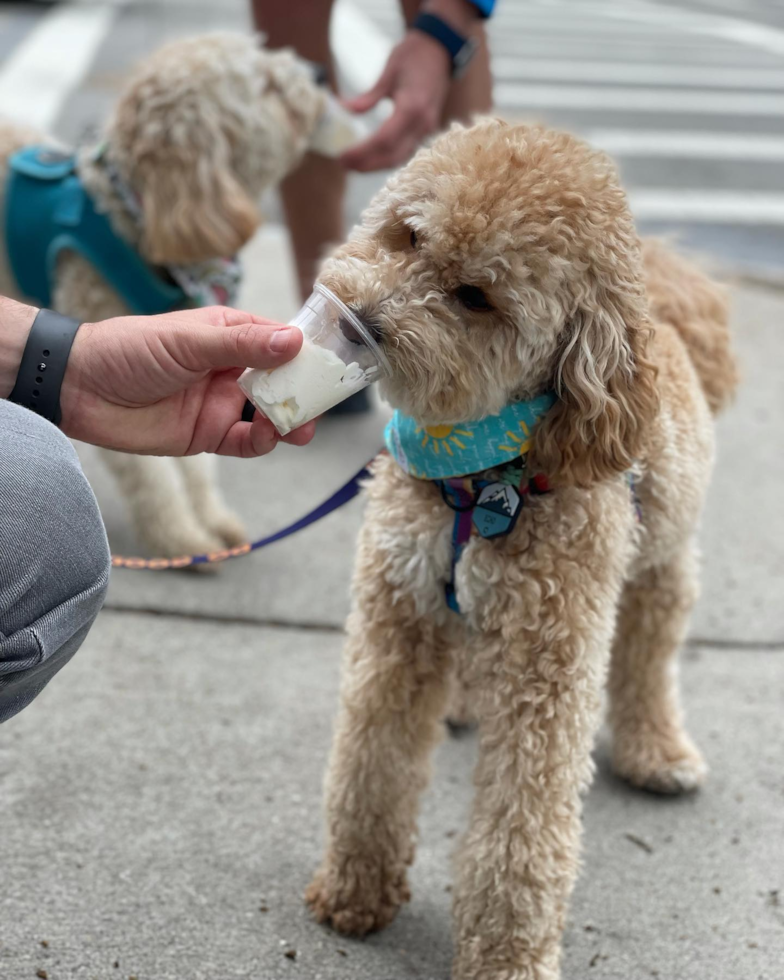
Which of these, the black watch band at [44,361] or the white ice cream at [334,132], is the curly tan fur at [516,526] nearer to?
the black watch band at [44,361]

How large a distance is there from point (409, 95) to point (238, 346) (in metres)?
1.92

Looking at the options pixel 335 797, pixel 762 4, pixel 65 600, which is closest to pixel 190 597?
pixel 335 797

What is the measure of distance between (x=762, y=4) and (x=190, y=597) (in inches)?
788

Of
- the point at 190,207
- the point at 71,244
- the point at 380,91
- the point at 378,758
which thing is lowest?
the point at 378,758

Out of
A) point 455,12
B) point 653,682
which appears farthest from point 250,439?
point 455,12

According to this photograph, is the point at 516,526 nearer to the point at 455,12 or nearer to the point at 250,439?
the point at 250,439

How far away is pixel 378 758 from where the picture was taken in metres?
2.16

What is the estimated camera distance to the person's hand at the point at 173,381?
1.88 m

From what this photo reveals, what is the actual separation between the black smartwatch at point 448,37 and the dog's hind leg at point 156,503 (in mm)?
1595

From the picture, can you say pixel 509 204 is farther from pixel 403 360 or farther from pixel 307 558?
pixel 307 558

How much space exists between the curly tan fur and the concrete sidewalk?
0.19m

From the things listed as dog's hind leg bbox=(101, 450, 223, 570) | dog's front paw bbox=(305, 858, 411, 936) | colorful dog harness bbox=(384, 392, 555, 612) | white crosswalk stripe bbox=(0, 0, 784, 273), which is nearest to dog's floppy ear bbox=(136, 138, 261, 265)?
dog's hind leg bbox=(101, 450, 223, 570)

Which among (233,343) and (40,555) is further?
(233,343)

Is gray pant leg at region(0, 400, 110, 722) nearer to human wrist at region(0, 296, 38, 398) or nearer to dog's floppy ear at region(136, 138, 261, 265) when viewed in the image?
human wrist at region(0, 296, 38, 398)
